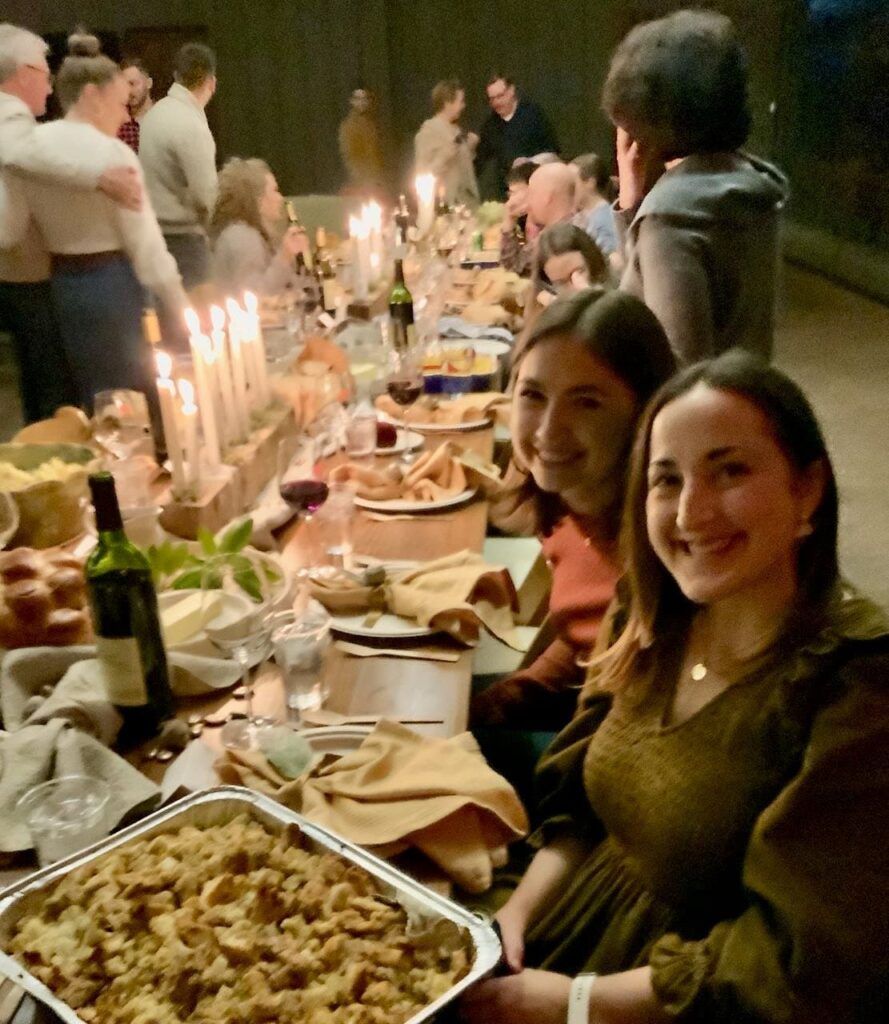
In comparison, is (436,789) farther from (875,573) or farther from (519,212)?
(519,212)

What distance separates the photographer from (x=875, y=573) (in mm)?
3469

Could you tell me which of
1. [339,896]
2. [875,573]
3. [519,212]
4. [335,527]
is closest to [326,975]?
[339,896]

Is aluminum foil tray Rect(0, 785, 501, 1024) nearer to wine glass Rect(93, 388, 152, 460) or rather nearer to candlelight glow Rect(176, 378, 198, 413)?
candlelight glow Rect(176, 378, 198, 413)

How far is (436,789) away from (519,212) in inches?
154

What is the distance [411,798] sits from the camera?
1.12m

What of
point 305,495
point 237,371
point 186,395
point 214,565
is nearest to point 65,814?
point 214,565

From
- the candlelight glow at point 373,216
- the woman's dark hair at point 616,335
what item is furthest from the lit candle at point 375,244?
the woman's dark hair at point 616,335

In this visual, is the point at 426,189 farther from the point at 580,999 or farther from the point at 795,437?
the point at 580,999

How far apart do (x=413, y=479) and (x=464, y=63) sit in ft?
23.5

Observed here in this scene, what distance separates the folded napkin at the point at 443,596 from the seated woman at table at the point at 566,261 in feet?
5.69

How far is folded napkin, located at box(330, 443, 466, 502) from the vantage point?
79.0 inches

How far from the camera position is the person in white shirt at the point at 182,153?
14.4 ft

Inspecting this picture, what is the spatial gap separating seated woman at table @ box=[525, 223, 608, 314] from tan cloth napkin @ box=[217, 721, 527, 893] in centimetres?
222

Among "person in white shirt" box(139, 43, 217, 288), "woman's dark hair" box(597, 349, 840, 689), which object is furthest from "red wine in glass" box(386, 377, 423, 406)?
"person in white shirt" box(139, 43, 217, 288)
